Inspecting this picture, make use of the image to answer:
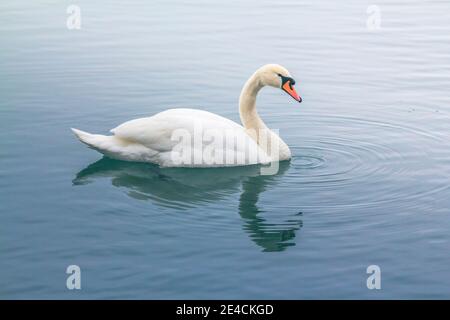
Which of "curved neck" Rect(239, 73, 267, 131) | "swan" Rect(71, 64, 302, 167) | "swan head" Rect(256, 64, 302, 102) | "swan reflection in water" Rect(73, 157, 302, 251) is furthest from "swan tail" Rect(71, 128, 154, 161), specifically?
"swan head" Rect(256, 64, 302, 102)

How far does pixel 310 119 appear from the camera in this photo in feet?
56.2

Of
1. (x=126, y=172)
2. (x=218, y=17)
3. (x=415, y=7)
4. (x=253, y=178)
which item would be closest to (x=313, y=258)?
(x=253, y=178)

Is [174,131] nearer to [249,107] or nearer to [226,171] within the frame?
[226,171]

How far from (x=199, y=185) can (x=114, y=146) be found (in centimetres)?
149

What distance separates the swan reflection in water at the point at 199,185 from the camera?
12.0m

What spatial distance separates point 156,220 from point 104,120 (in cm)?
494

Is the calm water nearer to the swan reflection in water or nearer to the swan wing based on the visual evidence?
the swan reflection in water

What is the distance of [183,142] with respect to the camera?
1402 centimetres

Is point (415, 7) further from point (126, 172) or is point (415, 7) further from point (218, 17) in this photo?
point (126, 172)

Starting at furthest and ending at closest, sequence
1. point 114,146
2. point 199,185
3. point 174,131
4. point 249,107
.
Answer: point 249,107 < point 114,146 < point 174,131 < point 199,185

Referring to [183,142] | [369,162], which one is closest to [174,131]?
[183,142]

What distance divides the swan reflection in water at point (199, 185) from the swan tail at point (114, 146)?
20 centimetres

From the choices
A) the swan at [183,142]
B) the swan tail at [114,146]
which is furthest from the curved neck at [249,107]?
the swan tail at [114,146]

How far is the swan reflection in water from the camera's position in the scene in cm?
1205
